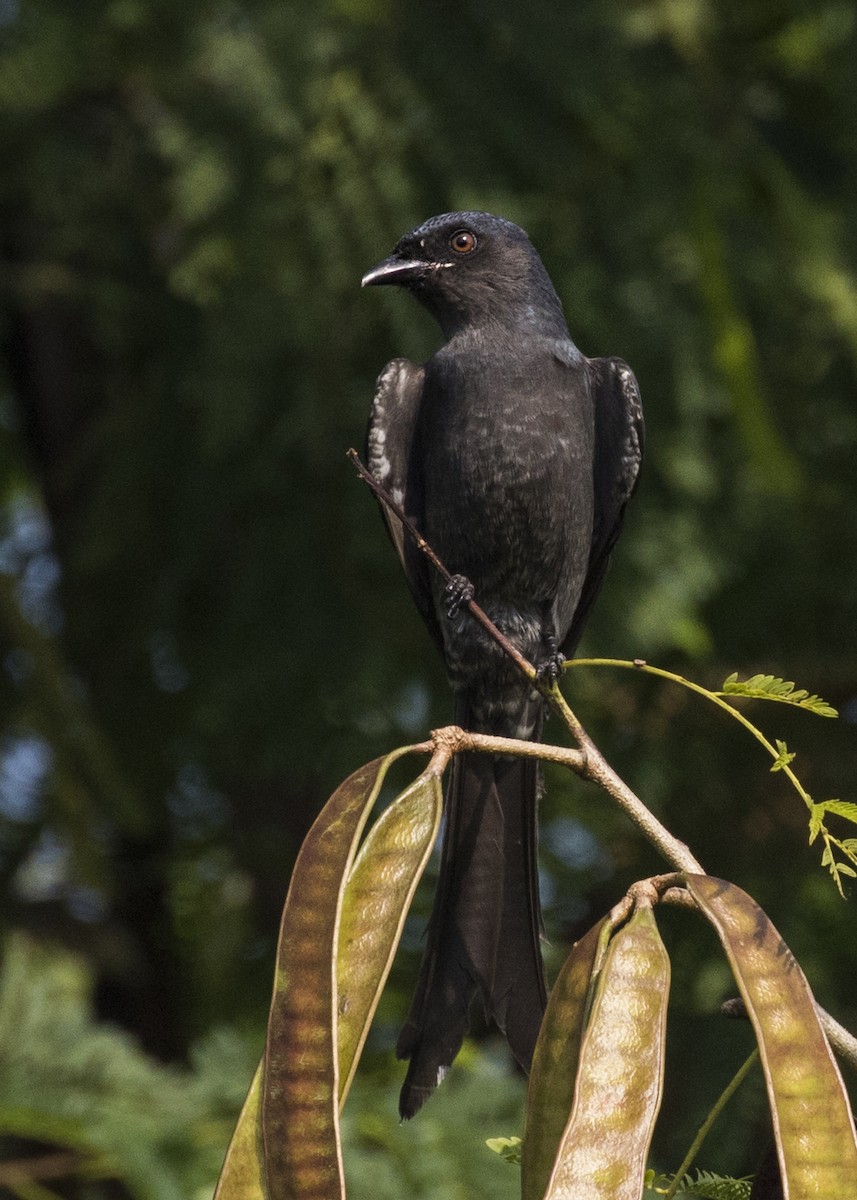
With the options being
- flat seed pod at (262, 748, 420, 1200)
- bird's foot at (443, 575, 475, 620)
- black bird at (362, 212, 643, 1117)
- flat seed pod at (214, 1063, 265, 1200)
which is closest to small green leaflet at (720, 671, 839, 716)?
flat seed pod at (262, 748, 420, 1200)

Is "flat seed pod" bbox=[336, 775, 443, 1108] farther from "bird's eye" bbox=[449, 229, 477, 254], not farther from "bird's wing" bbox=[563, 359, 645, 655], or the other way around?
"bird's eye" bbox=[449, 229, 477, 254]

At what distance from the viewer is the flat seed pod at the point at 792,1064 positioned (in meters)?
1.51

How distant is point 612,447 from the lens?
3607 mm

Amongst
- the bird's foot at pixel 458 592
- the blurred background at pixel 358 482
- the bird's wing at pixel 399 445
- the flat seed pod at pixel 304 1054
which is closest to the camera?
the flat seed pod at pixel 304 1054

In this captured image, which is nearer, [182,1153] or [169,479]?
[182,1153]

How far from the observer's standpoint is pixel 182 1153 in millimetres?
3715

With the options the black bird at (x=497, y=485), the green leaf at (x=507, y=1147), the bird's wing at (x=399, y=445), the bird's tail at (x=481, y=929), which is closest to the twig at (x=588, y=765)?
the green leaf at (x=507, y=1147)

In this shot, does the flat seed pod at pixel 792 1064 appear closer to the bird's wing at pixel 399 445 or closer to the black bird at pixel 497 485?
the black bird at pixel 497 485

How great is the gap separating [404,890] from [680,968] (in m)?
2.80

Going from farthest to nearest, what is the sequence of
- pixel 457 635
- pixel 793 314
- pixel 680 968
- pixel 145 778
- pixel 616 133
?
pixel 145 778, pixel 793 314, pixel 616 133, pixel 680 968, pixel 457 635

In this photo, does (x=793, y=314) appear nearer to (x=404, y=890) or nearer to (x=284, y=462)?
(x=284, y=462)

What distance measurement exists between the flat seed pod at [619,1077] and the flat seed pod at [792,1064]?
0.29 ft

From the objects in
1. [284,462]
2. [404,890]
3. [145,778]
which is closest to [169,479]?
[284,462]

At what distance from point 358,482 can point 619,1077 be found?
3054 millimetres
